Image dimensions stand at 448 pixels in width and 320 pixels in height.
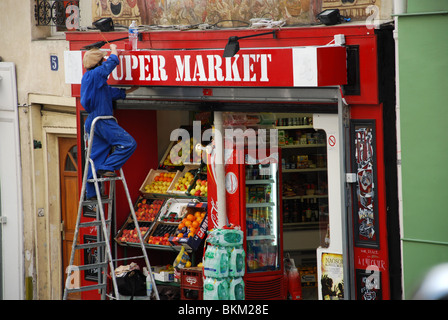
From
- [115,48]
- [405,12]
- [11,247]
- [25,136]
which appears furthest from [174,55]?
[11,247]

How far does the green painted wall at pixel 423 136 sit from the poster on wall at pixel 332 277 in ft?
2.97

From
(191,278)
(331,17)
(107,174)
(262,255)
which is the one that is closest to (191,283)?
(191,278)

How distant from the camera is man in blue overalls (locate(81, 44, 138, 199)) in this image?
10.1m

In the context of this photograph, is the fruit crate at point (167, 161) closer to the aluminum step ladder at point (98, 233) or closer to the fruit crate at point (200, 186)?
the fruit crate at point (200, 186)

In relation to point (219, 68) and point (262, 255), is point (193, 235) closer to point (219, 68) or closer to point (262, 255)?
point (262, 255)

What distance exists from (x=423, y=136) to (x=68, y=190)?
6500 millimetres

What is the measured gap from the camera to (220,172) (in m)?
10.8

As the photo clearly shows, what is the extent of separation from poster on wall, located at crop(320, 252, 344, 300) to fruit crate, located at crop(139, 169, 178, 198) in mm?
3127

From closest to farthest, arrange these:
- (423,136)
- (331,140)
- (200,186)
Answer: (423,136)
(331,140)
(200,186)

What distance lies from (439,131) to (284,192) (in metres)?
4.09

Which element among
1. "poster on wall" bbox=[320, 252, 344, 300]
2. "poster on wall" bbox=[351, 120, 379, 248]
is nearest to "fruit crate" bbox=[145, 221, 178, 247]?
"poster on wall" bbox=[320, 252, 344, 300]

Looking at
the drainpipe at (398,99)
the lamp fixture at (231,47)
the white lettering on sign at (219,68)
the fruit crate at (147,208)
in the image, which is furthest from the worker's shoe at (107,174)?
the drainpipe at (398,99)

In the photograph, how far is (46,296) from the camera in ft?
44.9

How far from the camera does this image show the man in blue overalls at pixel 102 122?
10086 mm
